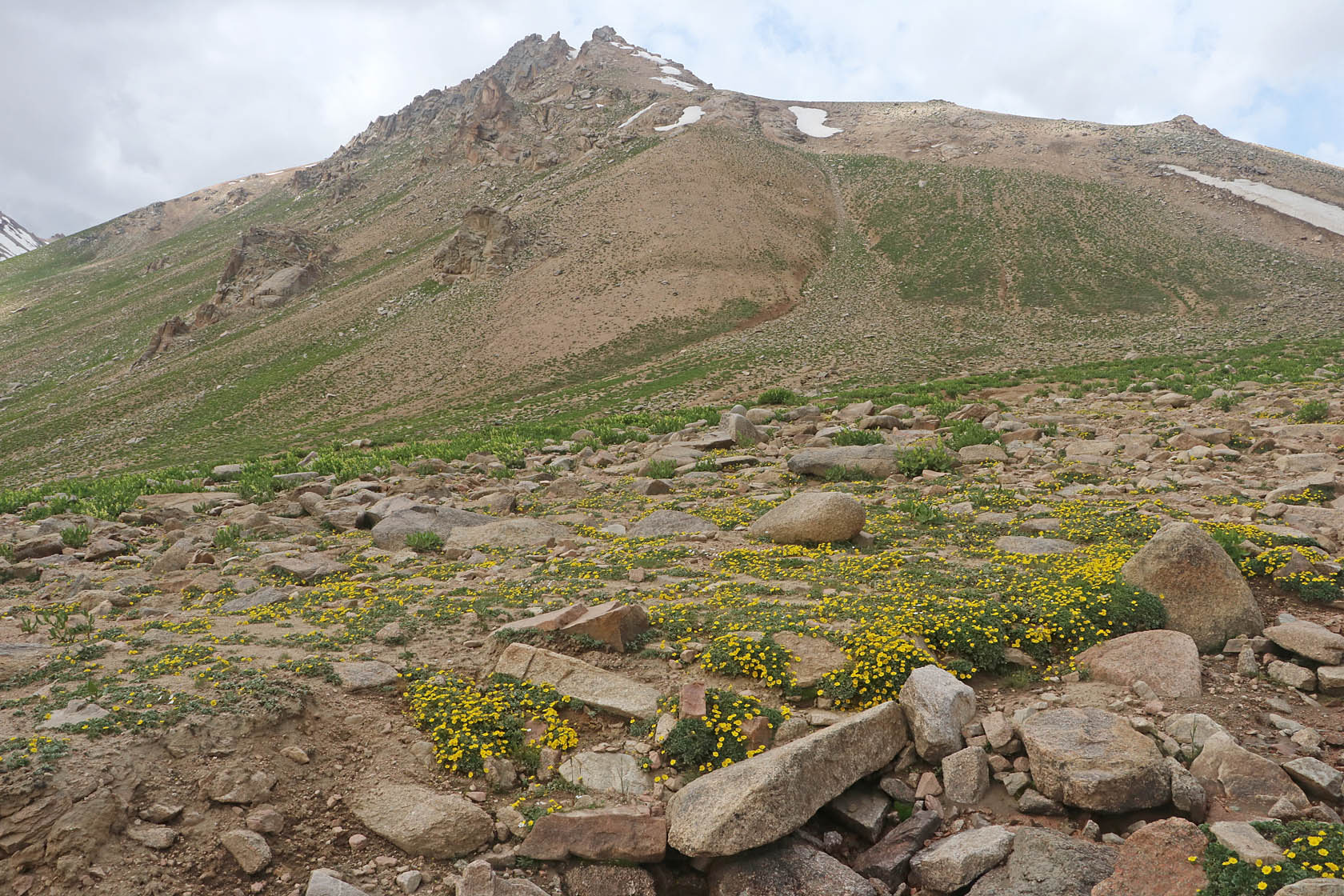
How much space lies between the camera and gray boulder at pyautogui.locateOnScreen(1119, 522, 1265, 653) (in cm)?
723

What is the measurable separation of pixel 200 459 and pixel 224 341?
1510 inches

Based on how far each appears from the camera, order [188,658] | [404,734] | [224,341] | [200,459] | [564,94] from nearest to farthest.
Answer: [404,734] → [188,658] → [200,459] → [224,341] → [564,94]

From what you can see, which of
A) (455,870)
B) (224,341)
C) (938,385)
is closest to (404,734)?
(455,870)

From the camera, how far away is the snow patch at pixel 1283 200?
63.6 meters

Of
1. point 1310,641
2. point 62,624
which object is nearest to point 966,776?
point 1310,641

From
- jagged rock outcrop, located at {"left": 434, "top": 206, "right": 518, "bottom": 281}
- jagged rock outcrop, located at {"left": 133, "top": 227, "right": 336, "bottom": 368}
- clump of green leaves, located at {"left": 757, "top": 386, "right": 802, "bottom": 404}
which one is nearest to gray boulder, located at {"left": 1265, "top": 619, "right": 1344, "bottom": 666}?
clump of green leaves, located at {"left": 757, "top": 386, "right": 802, "bottom": 404}

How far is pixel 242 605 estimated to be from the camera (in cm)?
952

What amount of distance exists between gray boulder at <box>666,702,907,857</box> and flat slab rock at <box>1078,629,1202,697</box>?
2.56 meters

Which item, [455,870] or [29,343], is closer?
[455,870]

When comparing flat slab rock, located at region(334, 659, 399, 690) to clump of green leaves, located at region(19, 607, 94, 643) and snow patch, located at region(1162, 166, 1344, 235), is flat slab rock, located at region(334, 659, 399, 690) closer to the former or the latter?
clump of green leaves, located at region(19, 607, 94, 643)

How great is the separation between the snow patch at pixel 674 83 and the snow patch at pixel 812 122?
55.4 feet

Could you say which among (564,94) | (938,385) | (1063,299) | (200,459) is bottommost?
(200,459)

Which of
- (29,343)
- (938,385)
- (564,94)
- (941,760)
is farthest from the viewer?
(564,94)

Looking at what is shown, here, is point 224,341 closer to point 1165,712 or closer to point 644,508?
point 644,508
